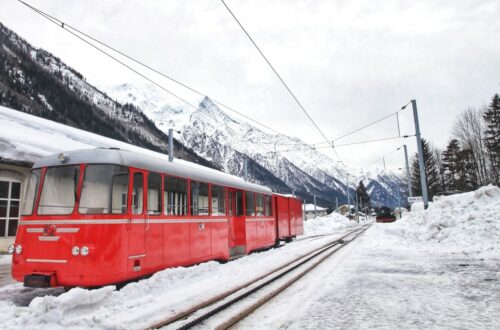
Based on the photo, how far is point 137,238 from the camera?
316 inches

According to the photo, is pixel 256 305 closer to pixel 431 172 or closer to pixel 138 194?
pixel 138 194

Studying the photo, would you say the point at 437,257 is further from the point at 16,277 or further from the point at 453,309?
the point at 16,277

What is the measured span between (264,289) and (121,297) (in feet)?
9.49

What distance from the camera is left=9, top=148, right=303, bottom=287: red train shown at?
277 inches

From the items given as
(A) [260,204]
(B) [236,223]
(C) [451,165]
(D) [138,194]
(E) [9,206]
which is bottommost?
(B) [236,223]

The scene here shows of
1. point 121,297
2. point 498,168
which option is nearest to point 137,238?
point 121,297

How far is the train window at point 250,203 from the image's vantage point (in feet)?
48.8

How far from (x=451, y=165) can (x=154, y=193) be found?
2560 inches

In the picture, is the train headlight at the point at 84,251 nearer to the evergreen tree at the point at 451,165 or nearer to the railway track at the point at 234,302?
the railway track at the point at 234,302

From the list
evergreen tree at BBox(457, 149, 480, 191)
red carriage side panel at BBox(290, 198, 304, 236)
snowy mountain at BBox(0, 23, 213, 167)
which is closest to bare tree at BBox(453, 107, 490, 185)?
evergreen tree at BBox(457, 149, 480, 191)

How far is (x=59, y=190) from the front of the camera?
7699 millimetres

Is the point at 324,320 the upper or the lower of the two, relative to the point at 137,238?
lower

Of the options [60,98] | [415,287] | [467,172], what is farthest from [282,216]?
[60,98]

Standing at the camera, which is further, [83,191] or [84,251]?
[83,191]
